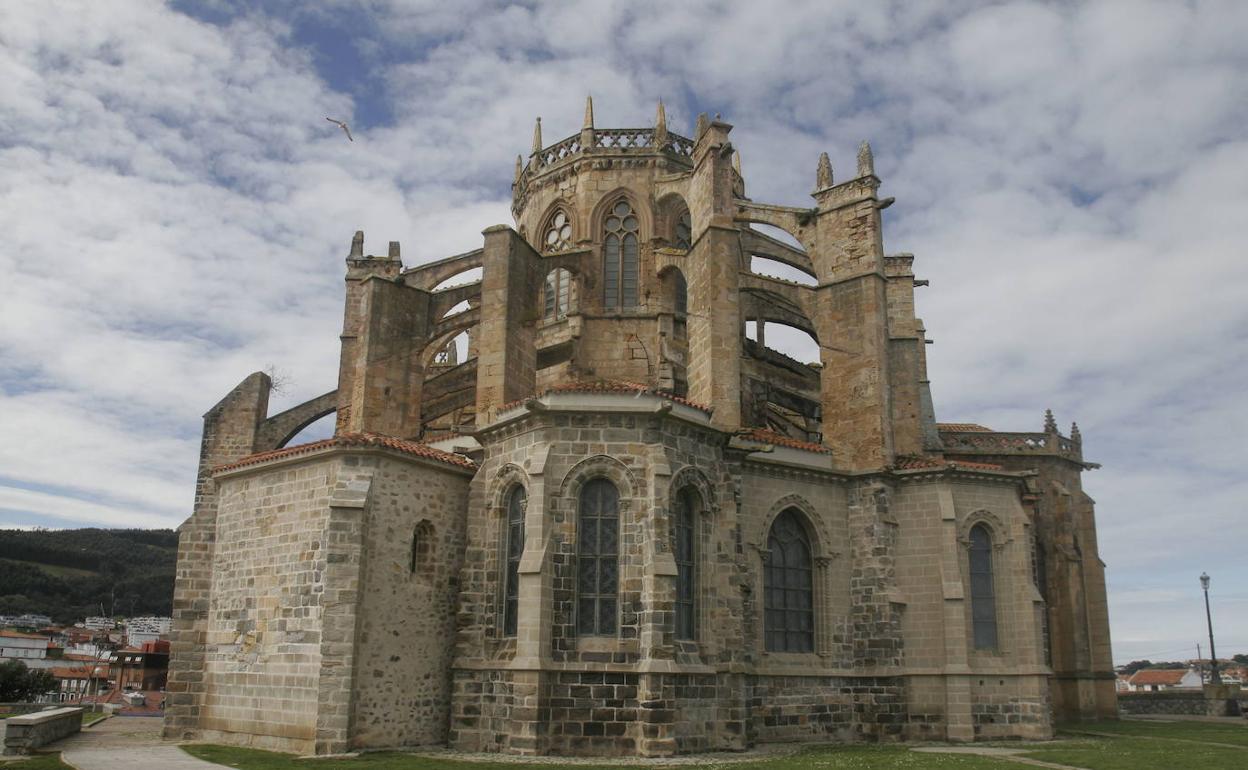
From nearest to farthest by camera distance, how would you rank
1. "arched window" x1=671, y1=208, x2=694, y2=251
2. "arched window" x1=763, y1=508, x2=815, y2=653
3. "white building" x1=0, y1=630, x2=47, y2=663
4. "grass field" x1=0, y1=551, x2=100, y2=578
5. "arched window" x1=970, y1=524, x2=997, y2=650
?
"arched window" x1=763, y1=508, x2=815, y2=653, "arched window" x1=970, y1=524, x2=997, y2=650, "arched window" x1=671, y1=208, x2=694, y2=251, "white building" x1=0, y1=630, x2=47, y2=663, "grass field" x1=0, y1=551, x2=100, y2=578

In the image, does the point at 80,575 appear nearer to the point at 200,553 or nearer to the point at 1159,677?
the point at 200,553

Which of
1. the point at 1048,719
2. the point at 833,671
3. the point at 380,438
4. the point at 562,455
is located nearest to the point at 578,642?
the point at 562,455

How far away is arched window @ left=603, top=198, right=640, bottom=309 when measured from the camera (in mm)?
27562

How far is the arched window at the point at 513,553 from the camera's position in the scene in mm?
17719

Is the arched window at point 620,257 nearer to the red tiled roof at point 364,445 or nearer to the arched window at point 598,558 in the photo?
the red tiled roof at point 364,445

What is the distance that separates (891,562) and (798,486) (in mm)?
2691

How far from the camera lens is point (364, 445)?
1720cm

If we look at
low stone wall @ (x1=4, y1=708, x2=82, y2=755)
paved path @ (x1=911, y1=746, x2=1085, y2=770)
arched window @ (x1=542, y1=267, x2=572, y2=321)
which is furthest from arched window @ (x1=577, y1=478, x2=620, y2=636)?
arched window @ (x1=542, y1=267, x2=572, y2=321)

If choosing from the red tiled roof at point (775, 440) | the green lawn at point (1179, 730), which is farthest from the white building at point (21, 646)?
the green lawn at point (1179, 730)

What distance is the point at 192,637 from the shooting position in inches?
755

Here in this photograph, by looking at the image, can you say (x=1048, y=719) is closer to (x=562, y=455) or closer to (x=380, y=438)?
(x=562, y=455)

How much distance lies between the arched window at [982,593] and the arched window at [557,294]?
42.7 feet

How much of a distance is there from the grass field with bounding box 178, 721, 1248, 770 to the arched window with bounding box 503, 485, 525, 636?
2988 millimetres

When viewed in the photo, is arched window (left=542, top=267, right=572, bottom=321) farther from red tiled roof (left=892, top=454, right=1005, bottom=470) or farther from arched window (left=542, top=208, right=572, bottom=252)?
red tiled roof (left=892, top=454, right=1005, bottom=470)
